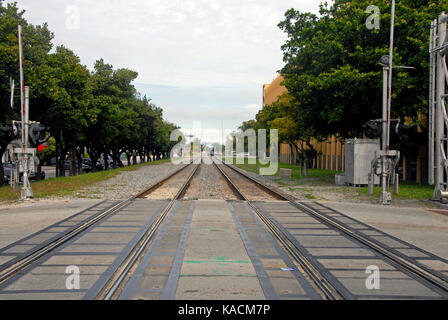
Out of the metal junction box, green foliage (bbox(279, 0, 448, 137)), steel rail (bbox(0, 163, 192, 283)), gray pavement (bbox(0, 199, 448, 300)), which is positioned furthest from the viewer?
the metal junction box

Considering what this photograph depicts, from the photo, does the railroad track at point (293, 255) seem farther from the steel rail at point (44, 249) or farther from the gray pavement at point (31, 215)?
the gray pavement at point (31, 215)

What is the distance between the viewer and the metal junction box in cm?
2212

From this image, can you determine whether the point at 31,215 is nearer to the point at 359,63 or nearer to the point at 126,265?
the point at 126,265

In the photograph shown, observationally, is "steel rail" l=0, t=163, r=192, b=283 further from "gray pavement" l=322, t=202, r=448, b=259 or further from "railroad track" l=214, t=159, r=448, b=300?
"gray pavement" l=322, t=202, r=448, b=259

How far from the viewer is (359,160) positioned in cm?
2222

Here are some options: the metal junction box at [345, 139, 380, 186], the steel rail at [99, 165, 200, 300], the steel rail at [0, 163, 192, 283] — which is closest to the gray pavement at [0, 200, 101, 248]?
the steel rail at [0, 163, 192, 283]

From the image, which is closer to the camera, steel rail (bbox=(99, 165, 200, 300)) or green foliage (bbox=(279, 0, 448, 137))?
steel rail (bbox=(99, 165, 200, 300))

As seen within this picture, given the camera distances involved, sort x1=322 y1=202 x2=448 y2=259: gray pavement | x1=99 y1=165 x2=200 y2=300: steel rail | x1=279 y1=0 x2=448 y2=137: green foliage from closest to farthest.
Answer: x1=99 y1=165 x2=200 y2=300: steel rail
x1=322 y1=202 x2=448 y2=259: gray pavement
x1=279 y1=0 x2=448 y2=137: green foliage

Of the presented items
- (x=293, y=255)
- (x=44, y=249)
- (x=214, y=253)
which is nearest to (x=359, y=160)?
(x=293, y=255)

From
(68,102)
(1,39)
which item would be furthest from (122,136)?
(1,39)

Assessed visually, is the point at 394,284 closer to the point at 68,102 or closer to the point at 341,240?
the point at 341,240

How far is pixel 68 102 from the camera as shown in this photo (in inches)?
1108
